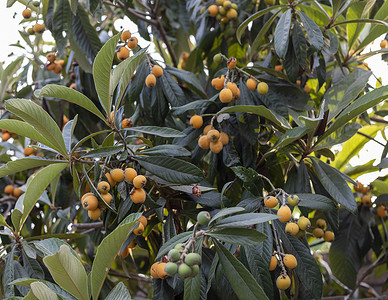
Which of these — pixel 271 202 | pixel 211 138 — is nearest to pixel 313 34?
pixel 211 138

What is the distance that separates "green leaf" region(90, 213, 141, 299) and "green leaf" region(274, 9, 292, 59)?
632 millimetres

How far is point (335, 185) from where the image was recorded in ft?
3.86

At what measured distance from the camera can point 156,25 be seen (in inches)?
77.1

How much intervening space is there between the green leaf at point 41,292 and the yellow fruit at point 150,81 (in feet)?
2.11

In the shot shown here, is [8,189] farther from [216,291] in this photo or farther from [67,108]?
[216,291]

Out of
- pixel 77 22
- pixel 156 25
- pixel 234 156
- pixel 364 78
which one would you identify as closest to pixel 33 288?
pixel 234 156

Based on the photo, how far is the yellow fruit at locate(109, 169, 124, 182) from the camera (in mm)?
1103

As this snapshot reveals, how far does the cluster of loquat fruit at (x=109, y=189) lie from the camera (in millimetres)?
1059

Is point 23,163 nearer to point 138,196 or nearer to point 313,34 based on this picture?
point 138,196

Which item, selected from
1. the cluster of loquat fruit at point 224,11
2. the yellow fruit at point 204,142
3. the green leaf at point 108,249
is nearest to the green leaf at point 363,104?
the yellow fruit at point 204,142

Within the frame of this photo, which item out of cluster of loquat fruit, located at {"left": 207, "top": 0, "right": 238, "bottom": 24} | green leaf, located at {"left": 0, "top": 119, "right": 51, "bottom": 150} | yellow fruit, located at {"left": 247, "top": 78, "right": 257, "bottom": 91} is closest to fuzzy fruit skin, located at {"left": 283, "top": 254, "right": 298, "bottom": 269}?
yellow fruit, located at {"left": 247, "top": 78, "right": 257, "bottom": 91}

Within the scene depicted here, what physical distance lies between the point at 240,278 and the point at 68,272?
1.10ft

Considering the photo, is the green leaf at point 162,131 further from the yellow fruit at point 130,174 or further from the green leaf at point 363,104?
the green leaf at point 363,104

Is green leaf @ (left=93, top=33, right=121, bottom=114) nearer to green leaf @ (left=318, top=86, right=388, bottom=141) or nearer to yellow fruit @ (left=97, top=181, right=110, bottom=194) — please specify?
yellow fruit @ (left=97, top=181, right=110, bottom=194)
